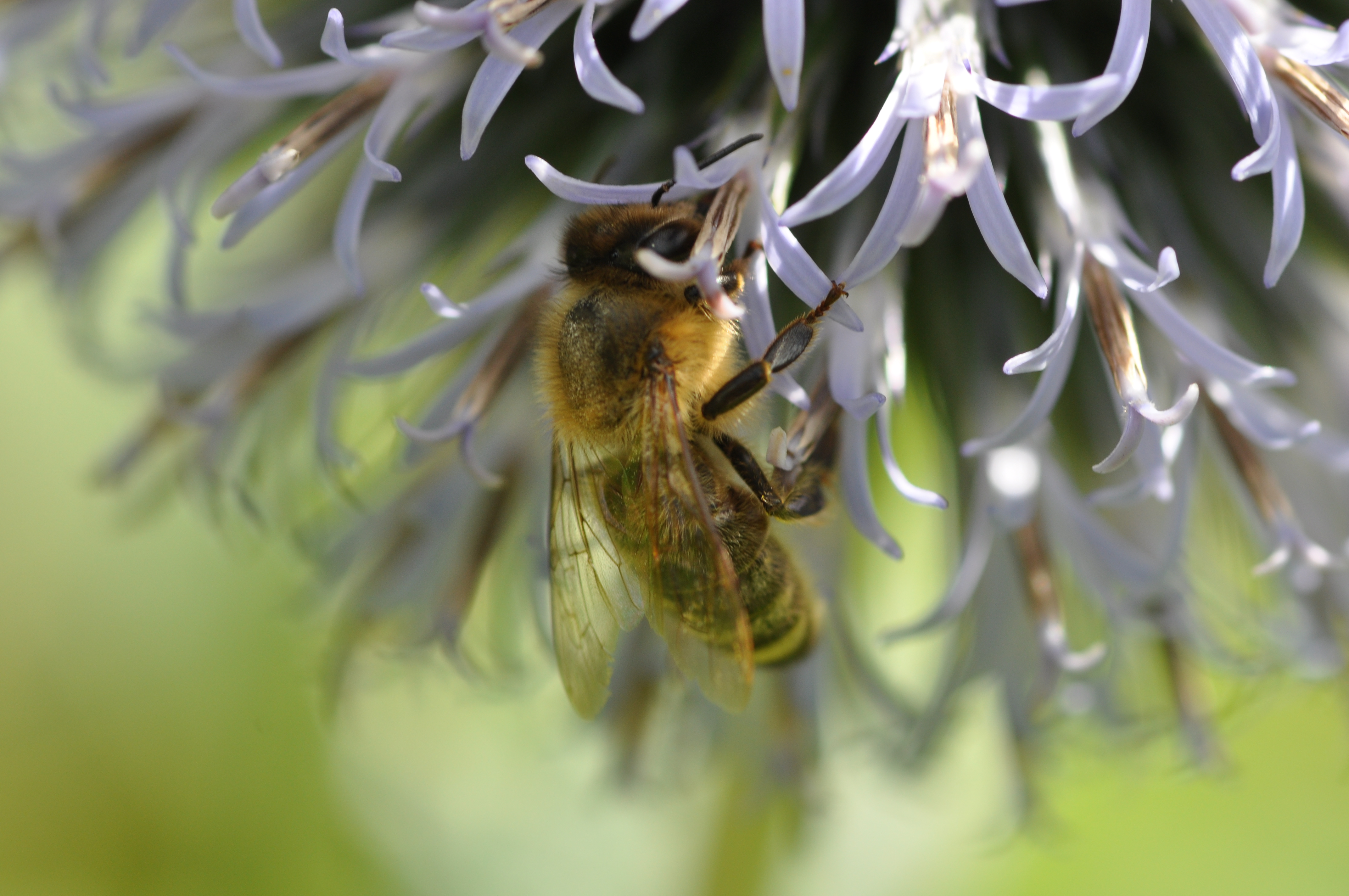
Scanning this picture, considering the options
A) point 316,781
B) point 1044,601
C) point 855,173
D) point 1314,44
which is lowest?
point 316,781

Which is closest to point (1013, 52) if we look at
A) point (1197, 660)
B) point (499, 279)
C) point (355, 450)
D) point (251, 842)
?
point (499, 279)

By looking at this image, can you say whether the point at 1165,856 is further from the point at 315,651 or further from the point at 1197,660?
the point at 315,651

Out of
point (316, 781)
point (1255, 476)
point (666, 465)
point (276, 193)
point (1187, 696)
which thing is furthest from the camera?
point (316, 781)

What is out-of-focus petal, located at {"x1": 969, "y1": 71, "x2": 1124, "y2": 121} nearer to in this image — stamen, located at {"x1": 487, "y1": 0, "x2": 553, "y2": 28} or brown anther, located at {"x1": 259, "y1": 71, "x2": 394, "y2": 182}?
stamen, located at {"x1": 487, "y1": 0, "x2": 553, "y2": 28}

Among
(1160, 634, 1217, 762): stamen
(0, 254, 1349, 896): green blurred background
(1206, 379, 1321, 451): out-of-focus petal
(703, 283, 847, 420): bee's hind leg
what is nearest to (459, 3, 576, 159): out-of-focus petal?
(703, 283, 847, 420): bee's hind leg

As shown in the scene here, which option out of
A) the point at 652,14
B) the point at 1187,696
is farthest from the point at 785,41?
the point at 1187,696

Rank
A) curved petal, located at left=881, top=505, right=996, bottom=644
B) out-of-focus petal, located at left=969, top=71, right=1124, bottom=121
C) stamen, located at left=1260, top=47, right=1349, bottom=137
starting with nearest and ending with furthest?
out-of-focus petal, located at left=969, top=71, right=1124, bottom=121 → stamen, located at left=1260, top=47, right=1349, bottom=137 → curved petal, located at left=881, top=505, right=996, bottom=644

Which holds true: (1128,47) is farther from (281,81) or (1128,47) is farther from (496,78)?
(281,81)
